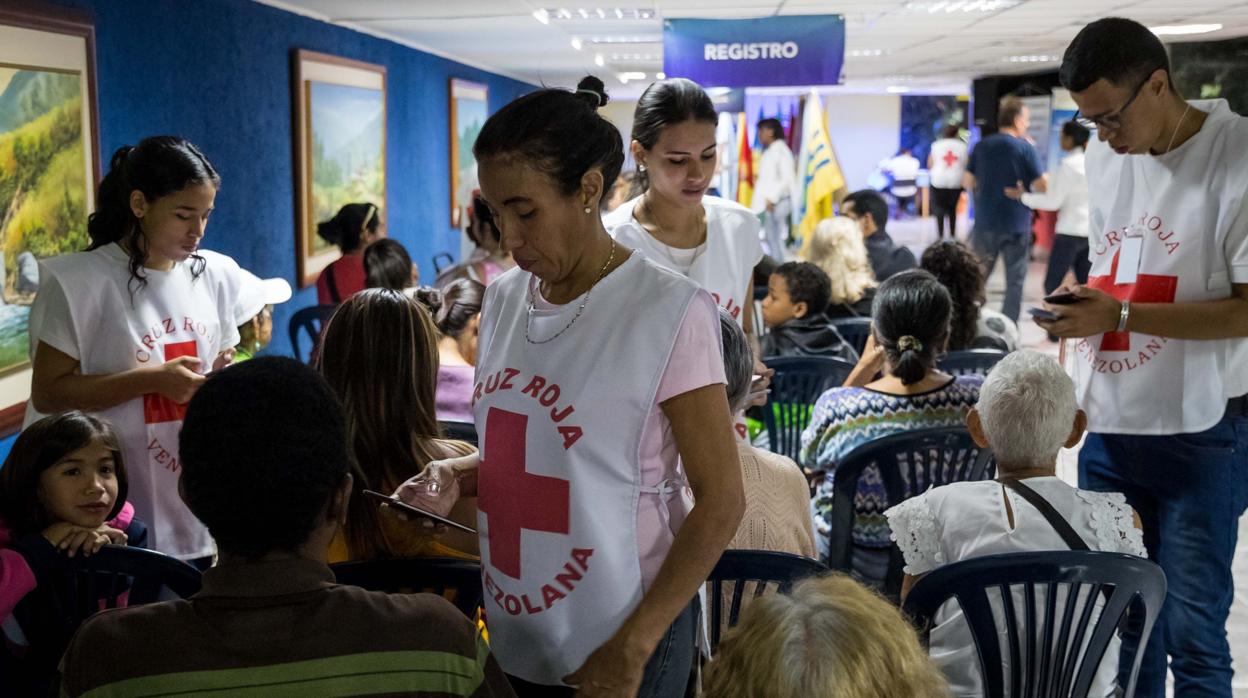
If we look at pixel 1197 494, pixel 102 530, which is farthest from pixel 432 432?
pixel 1197 494

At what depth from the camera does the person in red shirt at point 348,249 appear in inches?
212

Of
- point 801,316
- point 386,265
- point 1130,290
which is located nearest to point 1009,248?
point 801,316

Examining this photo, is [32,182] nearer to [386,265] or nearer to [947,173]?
[386,265]

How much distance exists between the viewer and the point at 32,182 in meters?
3.43

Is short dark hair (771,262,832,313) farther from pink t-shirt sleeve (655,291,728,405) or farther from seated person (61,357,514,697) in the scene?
seated person (61,357,514,697)

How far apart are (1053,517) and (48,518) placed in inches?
Answer: 76.2

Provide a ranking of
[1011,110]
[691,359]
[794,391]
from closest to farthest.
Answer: [691,359] < [794,391] < [1011,110]

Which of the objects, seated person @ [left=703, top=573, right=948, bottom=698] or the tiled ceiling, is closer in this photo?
seated person @ [left=703, top=573, right=948, bottom=698]

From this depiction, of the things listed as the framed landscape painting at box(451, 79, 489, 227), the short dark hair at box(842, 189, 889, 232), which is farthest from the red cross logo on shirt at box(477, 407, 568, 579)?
the framed landscape painting at box(451, 79, 489, 227)

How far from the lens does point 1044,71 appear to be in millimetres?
15391

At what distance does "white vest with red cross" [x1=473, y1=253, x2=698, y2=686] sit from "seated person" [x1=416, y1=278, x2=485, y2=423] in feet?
5.31

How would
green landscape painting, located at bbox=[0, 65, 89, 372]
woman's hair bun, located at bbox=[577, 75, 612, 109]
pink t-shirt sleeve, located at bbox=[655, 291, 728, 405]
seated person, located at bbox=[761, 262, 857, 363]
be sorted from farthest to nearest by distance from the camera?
seated person, located at bbox=[761, 262, 857, 363]
green landscape painting, located at bbox=[0, 65, 89, 372]
woman's hair bun, located at bbox=[577, 75, 612, 109]
pink t-shirt sleeve, located at bbox=[655, 291, 728, 405]

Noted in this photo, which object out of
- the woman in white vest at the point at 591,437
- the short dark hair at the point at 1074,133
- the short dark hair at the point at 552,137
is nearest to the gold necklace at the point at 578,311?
the woman in white vest at the point at 591,437

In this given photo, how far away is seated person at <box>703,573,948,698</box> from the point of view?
1.10 metres
